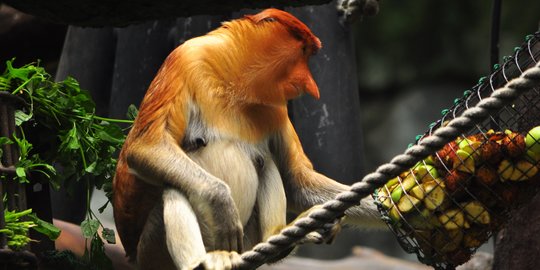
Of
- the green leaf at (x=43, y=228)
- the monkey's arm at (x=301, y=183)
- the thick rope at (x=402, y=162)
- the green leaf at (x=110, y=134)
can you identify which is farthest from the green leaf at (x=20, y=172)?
the monkey's arm at (x=301, y=183)

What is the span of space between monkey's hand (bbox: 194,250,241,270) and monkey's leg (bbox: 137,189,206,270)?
5 centimetres

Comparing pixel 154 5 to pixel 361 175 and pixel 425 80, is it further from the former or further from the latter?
pixel 425 80

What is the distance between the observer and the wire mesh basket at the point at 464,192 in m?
4.27

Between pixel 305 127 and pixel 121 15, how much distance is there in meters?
2.23

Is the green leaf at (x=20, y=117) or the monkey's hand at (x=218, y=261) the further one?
the green leaf at (x=20, y=117)

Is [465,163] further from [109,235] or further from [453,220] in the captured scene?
[109,235]

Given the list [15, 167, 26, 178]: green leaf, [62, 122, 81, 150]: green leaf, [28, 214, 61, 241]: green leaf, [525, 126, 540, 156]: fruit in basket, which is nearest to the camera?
[525, 126, 540, 156]: fruit in basket

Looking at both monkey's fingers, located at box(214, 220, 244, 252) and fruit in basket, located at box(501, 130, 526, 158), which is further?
monkey's fingers, located at box(214, 220, 244, 252)

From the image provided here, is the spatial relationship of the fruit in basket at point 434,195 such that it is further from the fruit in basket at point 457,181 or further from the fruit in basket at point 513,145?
the fruit in basket at point 513,145

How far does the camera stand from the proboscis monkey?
15.5 feet

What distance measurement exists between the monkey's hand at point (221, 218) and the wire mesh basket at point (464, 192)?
2.51 ft

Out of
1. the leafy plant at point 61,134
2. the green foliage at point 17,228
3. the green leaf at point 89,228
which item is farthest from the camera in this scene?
the green leaf at point 89,228

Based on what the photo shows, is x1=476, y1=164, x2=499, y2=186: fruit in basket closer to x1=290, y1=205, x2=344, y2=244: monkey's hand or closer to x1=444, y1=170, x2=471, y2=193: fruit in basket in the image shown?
x1=444, y1=170, x2=471, y2=193: fruit in basket

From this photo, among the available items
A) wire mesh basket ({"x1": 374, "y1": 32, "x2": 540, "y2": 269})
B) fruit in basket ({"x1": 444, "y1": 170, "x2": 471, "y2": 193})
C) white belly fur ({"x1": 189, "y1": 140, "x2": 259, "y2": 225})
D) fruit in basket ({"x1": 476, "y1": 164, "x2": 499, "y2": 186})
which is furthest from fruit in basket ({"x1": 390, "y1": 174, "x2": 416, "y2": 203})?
white belly fur ({"x1": 189, "y1": 140, "x2": 259, "y2": 225})
